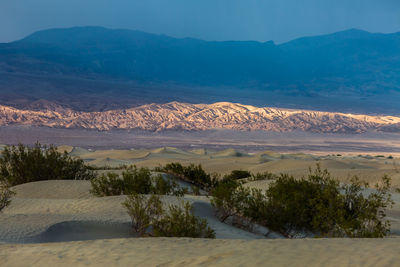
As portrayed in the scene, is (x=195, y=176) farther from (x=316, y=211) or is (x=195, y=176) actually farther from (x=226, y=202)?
(x=316, y=211)

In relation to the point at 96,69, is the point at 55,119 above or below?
below

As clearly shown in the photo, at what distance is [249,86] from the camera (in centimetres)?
16488

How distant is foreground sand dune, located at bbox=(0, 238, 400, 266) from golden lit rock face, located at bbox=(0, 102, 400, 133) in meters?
64.0

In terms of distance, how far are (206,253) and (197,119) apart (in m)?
71.1

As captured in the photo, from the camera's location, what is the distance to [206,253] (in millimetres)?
4957

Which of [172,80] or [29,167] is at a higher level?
[172,80]

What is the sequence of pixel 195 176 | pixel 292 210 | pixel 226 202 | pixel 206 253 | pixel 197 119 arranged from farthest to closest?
pixel 197 119
pixel 195 176
pixel 226 202
pixel 292 210
pixel 206 253

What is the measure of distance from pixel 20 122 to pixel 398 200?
64202 mm

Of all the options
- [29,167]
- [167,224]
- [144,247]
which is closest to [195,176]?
[29,167]

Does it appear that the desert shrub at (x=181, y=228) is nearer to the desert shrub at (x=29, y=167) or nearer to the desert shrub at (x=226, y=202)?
the desert shrub at (x=226, y=202)

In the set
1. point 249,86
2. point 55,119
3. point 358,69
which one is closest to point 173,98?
point 55,119

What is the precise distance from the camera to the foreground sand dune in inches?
173

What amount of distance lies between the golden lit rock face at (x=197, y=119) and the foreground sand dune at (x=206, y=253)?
64034 mm

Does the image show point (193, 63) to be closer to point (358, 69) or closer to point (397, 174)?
point (358, 69)
